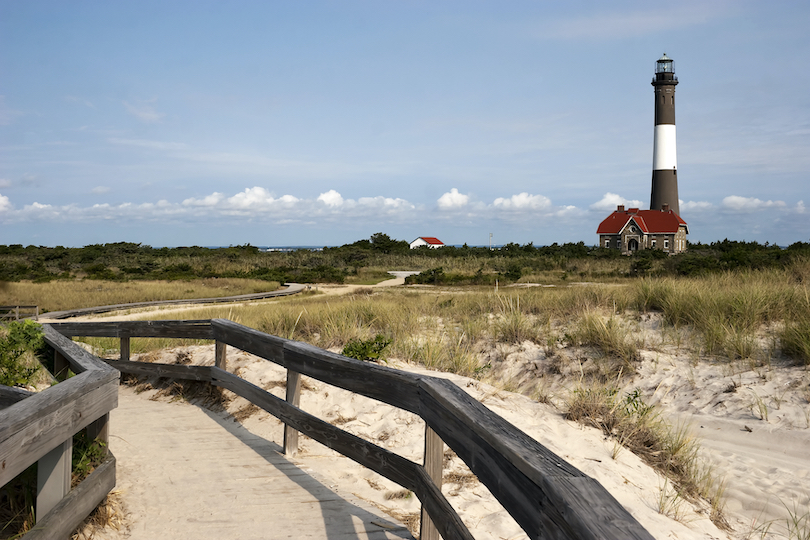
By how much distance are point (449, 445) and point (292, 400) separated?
8.76 feet

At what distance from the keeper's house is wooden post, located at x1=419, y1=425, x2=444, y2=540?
58162 mm

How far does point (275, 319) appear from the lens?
12359mm

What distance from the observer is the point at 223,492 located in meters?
4.42

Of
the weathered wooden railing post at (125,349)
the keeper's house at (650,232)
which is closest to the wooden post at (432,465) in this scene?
the weathered wooden railing post at (125,349)

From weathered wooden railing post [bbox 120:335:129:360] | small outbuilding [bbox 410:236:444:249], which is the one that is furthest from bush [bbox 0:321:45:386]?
small outbuilding [bbox 410:236:444:249]

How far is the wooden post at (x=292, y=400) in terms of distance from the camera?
5320mm

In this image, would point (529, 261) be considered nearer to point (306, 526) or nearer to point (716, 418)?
point (716, 418)

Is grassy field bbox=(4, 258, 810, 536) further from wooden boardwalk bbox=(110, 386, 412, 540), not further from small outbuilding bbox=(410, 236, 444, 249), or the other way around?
small outbuilding bbox=(410, 236, 444, 249)

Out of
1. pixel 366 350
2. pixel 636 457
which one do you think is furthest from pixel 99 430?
pixel 636 457

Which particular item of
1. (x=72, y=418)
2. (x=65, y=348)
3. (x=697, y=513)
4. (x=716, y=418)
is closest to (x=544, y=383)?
(x=716, y=418)

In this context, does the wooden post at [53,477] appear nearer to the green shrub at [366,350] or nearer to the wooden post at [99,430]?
the wooden post at [99,430]

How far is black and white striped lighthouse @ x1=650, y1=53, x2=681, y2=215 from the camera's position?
187 ft

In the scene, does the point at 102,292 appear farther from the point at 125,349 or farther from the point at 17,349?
the point at 17,349

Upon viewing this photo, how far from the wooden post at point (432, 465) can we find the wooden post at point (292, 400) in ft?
7.21
